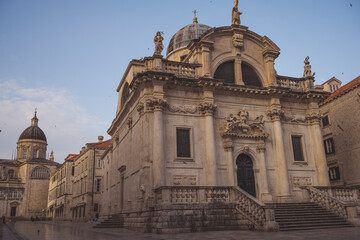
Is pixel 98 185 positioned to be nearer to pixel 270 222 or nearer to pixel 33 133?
pixel 270 222

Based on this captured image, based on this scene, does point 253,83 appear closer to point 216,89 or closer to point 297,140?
point 216,89

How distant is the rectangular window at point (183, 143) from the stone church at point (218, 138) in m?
0.07

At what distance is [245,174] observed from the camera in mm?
21859

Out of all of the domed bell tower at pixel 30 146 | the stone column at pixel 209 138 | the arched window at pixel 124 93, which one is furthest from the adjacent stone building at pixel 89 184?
the domed bell tower at pixel 30 146

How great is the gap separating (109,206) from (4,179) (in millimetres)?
63220

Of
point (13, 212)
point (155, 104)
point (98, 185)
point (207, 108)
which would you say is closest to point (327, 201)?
point (207, 108)

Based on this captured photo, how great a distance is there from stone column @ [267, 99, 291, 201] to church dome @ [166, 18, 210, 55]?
13.6 meters

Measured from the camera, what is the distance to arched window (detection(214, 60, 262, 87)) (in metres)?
23.8

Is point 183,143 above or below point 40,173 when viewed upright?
below

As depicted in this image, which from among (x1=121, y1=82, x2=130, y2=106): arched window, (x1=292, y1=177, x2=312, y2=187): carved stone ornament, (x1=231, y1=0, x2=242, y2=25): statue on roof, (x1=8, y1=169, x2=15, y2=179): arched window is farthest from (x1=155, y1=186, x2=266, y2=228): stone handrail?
Result: (x1=8, y1=169, x2=15, y2=179): arched window

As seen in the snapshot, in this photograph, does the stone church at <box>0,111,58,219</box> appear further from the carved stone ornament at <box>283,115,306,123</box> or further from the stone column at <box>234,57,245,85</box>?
the carved stone ornament at <box>283,115,306,123</box>

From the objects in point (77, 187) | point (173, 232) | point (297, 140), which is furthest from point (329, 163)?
point (77, 187)

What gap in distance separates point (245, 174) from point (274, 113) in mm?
5138

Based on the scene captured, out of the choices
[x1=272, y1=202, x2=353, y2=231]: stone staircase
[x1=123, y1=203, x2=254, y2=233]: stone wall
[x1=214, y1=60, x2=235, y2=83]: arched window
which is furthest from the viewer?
[x1=214, y1=60, x2=235, y2=83]: arched window
